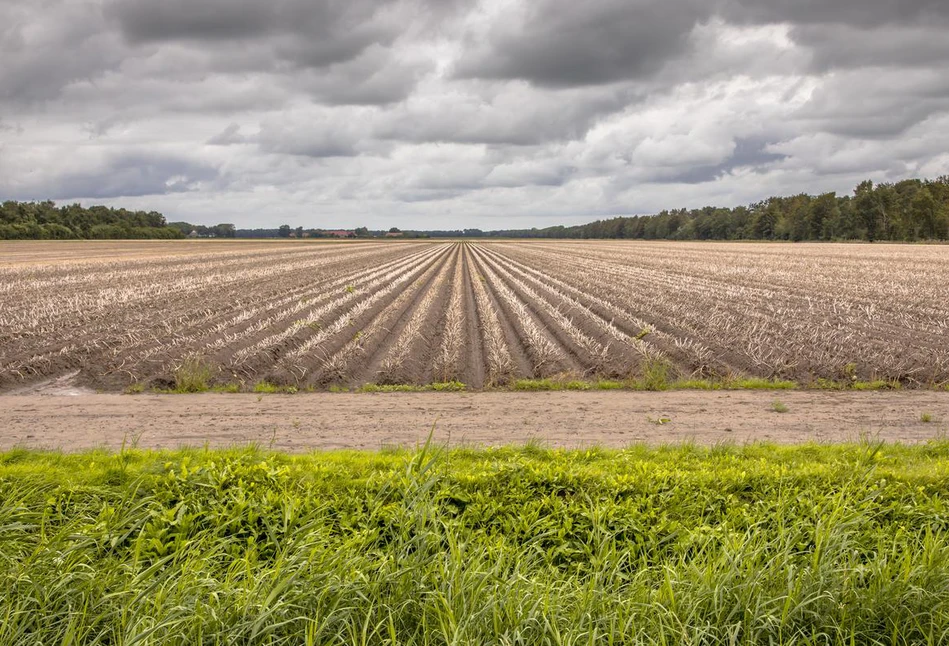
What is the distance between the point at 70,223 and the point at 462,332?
15833cm

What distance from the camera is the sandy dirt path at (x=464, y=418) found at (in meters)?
9.12

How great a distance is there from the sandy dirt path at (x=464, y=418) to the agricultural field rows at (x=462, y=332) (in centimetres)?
159

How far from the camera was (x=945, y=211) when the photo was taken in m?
110

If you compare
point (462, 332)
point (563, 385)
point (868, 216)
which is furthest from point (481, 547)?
point (868, 216)

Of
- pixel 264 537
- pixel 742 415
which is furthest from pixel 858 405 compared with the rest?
pixel 264 537

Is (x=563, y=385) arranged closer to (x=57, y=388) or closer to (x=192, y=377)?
(x=192, y=377)

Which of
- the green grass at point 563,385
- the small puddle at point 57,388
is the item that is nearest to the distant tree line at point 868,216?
the green grass at point 563,385

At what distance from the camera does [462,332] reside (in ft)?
66.6

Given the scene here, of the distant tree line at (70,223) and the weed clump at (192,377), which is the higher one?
the distant tree line at (70,223)

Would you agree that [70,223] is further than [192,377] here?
Yes

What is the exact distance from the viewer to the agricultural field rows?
1422cm

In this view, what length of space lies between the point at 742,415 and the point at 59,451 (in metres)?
11.7

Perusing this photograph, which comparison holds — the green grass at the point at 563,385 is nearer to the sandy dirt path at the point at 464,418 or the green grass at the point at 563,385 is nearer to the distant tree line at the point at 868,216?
the sandy dirt path at the point at 464,418

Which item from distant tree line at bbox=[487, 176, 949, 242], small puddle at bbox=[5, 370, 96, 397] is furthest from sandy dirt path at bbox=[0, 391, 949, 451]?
distant tree line at bbox=[487, 176, 949, 242]
